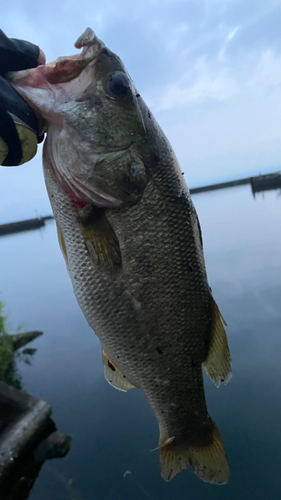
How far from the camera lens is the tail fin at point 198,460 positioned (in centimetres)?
208

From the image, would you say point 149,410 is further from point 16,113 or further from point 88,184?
point 16,113

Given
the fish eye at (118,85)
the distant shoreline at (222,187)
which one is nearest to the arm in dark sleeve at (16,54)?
the fish eye at (118,85)

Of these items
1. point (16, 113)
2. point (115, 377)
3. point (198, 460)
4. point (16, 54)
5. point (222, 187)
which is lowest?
point (198, 460)

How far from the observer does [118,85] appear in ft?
5.84

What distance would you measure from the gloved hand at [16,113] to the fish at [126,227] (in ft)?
0.27

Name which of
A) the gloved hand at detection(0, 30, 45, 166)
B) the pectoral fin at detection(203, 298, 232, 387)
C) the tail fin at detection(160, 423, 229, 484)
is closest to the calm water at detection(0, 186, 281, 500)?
the tail fin at detection(160, 423, 229, 484)

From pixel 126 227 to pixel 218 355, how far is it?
1.17m

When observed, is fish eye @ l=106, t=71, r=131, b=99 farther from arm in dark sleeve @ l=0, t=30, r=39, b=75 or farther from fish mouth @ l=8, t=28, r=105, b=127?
arm in dark sleeve @ l=0, t=30, r=39, b=75

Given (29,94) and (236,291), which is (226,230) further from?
(29,94)

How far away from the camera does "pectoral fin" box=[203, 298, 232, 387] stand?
2059 mm

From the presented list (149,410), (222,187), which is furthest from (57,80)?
(222,187)

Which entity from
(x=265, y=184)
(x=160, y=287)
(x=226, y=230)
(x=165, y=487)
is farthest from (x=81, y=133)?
(x=265, y=184)

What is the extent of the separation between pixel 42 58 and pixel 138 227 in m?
1.26

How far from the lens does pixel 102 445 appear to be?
324 inches
